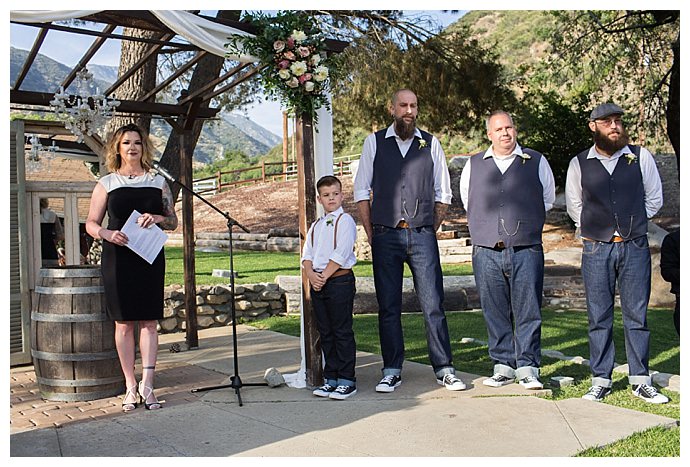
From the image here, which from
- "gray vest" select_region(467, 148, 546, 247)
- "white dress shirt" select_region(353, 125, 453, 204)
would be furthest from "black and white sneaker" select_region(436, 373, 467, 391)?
"white dress shirt" select_region(353, 125, 453, 204)

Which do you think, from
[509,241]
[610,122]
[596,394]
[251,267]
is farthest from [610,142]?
[251,267]

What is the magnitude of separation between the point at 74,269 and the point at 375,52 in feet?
26.5

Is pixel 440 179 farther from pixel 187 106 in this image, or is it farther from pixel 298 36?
pixel 187 106

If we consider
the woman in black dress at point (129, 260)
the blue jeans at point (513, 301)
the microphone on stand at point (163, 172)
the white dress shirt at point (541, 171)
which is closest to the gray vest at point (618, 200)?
the white dress shirt at point (541, 171)

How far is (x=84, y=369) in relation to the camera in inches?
191

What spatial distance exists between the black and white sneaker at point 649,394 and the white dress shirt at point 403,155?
166cm

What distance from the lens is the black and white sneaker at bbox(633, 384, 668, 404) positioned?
4508 mm

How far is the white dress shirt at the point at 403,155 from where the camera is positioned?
5039 mm

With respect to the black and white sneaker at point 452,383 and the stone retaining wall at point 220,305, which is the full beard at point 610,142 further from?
the stone retaining wall at point 220,305

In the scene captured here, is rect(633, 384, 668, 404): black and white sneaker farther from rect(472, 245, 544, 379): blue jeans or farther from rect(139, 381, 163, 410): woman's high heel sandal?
rect(139, 381, 163, 410): woman's high heel sandal

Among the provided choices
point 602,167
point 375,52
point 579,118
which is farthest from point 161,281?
point 579,118
